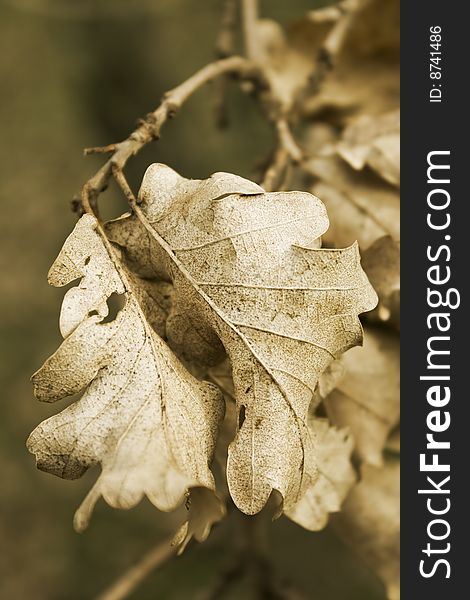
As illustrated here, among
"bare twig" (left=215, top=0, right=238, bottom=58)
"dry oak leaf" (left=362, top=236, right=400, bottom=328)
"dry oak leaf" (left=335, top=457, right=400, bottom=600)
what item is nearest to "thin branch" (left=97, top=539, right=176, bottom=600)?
"dry oak leaf" (left=335, top=457, right=400, bottom=600)

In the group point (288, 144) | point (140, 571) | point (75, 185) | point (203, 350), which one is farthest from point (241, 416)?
point (75, 185)

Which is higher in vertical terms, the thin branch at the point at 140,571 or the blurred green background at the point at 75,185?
the blurred green background at the point at 75,185

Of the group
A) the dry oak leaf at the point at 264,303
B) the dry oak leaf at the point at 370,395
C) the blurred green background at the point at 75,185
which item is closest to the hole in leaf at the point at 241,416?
the dry oak leaf at the point at 264,303

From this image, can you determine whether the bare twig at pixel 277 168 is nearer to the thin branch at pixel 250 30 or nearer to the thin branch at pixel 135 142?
the thin branch at pixel 135 142

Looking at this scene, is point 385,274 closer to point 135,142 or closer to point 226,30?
point 135,142

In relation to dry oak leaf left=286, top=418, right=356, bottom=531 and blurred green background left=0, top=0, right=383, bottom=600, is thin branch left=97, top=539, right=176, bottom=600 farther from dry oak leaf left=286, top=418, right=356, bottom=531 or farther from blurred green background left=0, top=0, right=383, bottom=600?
blurred green background left=0, top=0, right=383, bottom=600

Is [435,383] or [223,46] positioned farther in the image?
[223,46]
